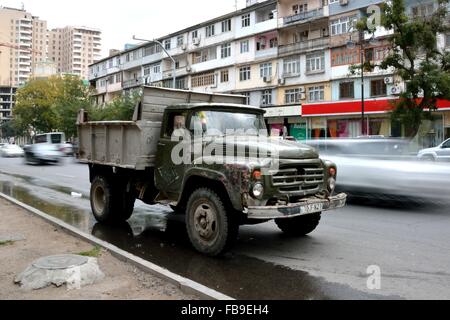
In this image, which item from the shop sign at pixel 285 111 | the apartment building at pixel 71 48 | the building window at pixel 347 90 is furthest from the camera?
the apartment building at pixel 71 48

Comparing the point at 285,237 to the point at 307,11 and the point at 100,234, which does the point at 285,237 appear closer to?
the point at 100,234

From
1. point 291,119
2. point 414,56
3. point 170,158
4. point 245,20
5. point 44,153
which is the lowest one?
point 44,153

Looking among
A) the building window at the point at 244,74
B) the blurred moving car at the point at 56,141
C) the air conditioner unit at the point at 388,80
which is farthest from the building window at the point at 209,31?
the air conditioner unit at the point at 388,80

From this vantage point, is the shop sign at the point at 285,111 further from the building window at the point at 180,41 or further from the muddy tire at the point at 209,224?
the muddy tire at the point at 209,224

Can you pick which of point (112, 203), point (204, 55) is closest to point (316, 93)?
point (204, 55)

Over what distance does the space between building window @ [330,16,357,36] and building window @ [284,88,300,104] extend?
582 centimetres

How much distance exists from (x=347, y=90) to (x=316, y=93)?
3174 millimetres

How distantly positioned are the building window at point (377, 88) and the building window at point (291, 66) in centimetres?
735

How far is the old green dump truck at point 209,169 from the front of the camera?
618 cm

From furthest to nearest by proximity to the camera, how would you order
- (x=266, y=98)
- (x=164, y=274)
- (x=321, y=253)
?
(x=266, y=98) < (x=321, y=253) < (x=164, y=274)

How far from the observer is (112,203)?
9.12m

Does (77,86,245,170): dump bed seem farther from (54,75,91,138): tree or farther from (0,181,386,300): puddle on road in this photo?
(54,75,91,138): tree

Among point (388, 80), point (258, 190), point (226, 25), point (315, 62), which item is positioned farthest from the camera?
point (226, 25)

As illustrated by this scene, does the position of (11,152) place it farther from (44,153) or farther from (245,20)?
(245,20)
